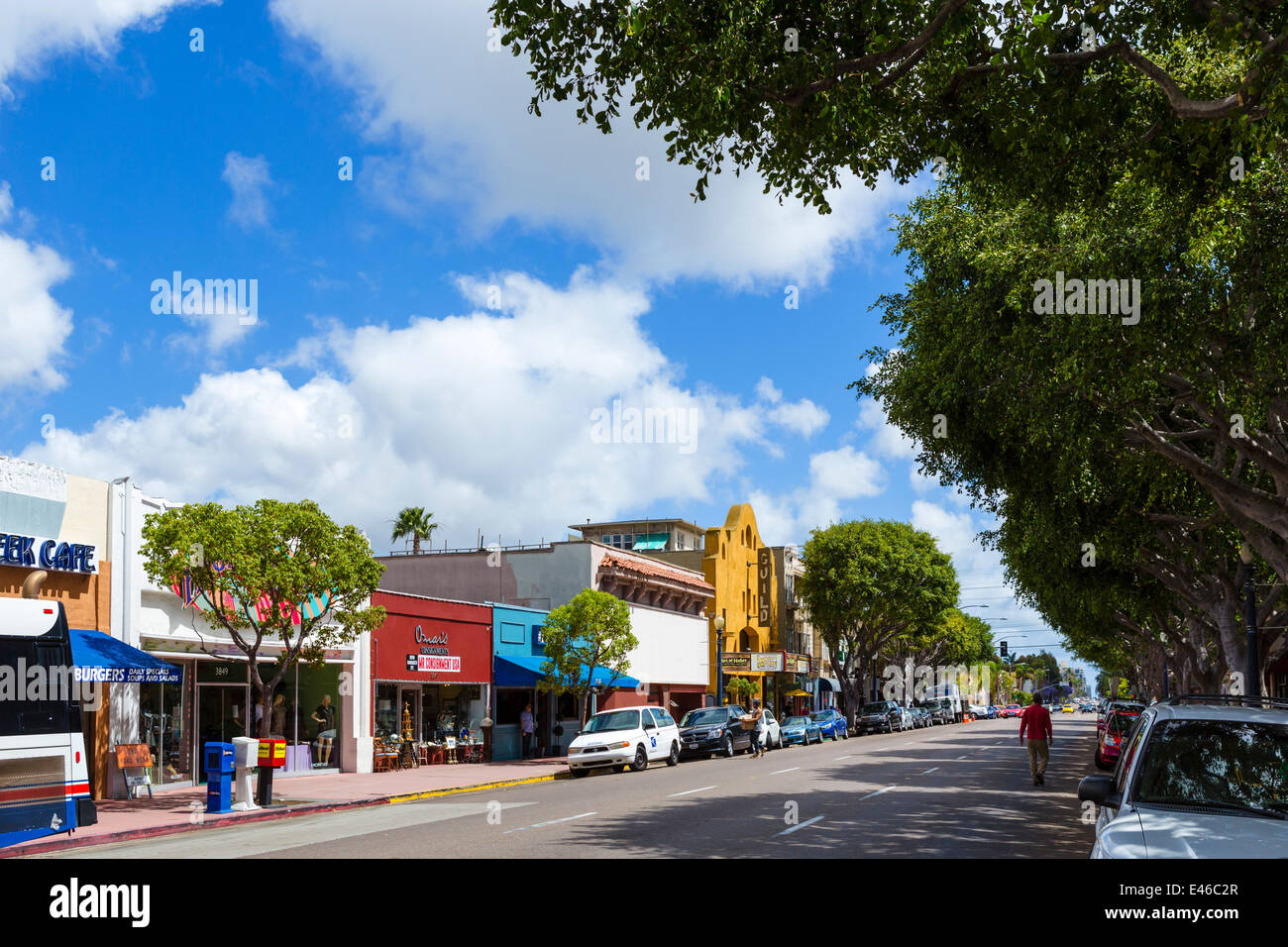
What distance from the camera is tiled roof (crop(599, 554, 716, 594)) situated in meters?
45.1

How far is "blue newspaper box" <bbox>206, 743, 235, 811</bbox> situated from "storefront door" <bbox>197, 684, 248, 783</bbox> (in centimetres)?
530

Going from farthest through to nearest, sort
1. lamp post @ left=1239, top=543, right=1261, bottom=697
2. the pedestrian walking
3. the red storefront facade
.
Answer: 1. the pedestrian walking
2. the red storefront facade
3. lamp post @ left=1239, top=543, right=1261, bottom=697

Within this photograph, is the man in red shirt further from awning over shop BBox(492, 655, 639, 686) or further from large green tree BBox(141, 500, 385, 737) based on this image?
awning over shop BBox(492, 655, 639, 686)

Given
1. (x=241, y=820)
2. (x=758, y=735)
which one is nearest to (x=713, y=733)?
(x=758, y=735)

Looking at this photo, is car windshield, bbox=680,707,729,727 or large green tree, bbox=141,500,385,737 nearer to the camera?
large green tree, bbox=141,500,385,737

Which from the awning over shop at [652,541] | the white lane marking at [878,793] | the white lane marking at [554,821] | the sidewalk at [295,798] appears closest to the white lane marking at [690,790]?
the white lane marking at [878,793]

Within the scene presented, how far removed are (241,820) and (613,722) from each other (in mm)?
14277

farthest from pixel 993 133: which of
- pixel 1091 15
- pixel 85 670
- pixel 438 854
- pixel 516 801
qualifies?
pixel 85 670

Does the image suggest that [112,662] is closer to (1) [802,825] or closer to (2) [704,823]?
(2) [704,823]

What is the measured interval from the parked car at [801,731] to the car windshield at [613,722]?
16.1m

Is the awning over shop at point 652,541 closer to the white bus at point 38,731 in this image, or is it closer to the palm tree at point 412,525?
the palm tree at point 412,525

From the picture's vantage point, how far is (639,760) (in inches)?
1232

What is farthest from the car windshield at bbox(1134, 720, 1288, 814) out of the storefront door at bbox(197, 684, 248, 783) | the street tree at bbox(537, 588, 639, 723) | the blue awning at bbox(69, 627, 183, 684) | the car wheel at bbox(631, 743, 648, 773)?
the street tree at bbox(537, 588, 639, 723)
